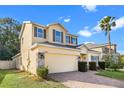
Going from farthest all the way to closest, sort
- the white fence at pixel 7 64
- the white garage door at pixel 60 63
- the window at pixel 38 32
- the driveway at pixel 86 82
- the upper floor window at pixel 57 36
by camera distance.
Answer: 1. the upper floor window at pixel 57 36
2. the white fence at pixel 7 64
3. the window at pixel 38 32
4. the white garage door at pixel 60 63
5. the driveway at pixel 86 82

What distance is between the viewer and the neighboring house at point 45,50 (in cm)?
1402

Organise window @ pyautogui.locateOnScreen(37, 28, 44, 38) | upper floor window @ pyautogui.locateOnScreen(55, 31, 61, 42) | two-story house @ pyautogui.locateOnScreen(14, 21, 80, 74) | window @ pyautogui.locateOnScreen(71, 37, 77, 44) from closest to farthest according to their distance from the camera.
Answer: two-story house @ pyautogui.locateOnScreen(14, 21, 80, 74) → window @ pyautogui.locateOnScreen(37, 28, 44, 38) → upper floor window @ pyautogui.locateOnScreen(55, 31, 61, 42) → window @ pyautogui.locateOnScreen(71, 37, 77, 44)

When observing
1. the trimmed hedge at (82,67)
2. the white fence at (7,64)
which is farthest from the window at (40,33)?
the trimmed hedge at (82,67)

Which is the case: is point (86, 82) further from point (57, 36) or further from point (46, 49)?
point (57, 36)

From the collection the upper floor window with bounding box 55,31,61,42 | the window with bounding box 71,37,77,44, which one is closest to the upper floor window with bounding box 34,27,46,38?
the upper floor window with bounding box 55,31,61,42

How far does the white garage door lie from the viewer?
1438 cm

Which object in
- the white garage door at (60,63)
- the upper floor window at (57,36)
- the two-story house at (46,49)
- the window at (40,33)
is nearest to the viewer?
the two-story house at (46,49)

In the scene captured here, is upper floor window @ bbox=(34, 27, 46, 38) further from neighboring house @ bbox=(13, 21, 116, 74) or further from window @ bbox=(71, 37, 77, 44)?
window @ bbox=(71, 37, 77, 44)

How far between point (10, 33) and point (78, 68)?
24.3 feet

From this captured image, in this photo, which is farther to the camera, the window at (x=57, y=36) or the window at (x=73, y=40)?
the window at (x=73, y=40)

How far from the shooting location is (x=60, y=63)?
1540 centimetres

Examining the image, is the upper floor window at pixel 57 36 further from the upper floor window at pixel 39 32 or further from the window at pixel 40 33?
the window at pixel 40 33

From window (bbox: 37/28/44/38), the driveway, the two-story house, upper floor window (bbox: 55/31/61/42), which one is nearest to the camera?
the driveway

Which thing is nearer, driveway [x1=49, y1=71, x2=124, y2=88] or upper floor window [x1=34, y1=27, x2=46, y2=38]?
driveway [x1=49, y1=71, x2=124, y2=88]
